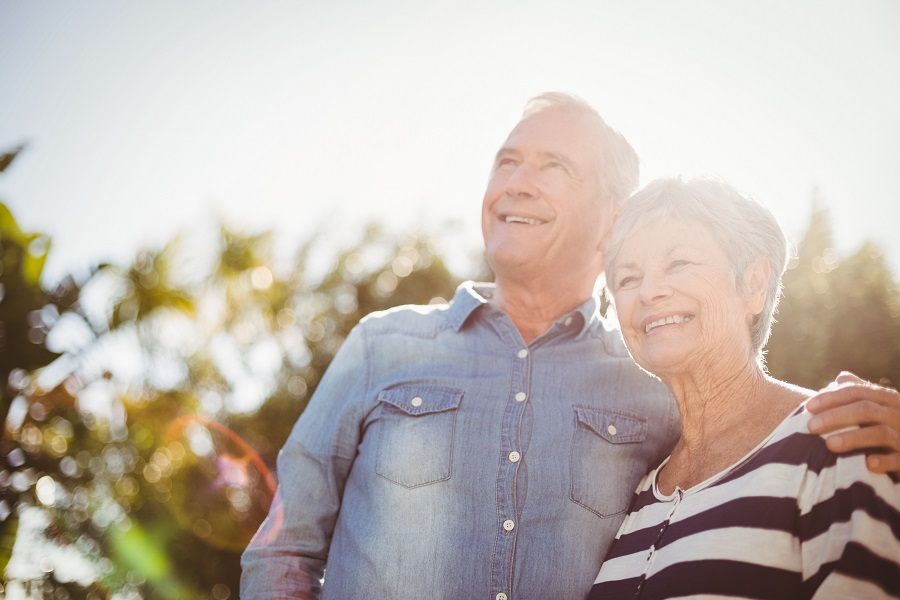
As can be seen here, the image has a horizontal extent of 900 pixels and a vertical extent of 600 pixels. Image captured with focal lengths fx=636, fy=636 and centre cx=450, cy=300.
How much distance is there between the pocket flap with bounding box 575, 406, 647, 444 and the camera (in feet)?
7.89

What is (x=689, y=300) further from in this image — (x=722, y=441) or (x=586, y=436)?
(x=586, y=436)

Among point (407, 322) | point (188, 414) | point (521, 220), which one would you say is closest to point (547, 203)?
point (521, 220)

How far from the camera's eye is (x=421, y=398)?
2.52m

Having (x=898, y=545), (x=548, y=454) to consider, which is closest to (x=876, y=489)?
(x=898, y=545)

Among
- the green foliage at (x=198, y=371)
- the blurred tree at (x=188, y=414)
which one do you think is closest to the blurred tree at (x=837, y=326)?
the green foliage at (x=198, y=371)

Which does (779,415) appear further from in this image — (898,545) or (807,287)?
A: (807,287)

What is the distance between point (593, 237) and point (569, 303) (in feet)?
1.11

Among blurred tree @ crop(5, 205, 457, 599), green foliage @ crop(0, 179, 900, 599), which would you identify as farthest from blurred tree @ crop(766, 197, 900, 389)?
blurred tree @ crop(5, 205, 457, 599)

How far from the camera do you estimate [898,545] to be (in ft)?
4.38

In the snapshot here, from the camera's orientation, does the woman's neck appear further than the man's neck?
No

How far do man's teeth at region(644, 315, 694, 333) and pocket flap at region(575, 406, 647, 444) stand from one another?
1.62 ft

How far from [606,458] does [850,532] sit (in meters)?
1.03

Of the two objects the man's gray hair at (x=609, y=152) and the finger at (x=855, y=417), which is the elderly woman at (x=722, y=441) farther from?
the man's gray hair at (x=609, y=152)

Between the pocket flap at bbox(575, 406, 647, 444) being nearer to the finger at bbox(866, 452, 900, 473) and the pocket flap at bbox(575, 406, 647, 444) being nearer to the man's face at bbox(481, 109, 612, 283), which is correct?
the man's face at bbox(481, 109, 612, 283)
